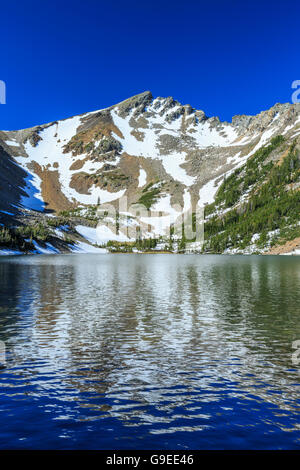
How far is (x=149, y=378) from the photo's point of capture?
54.0 ft

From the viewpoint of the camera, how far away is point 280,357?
1975 centimetres

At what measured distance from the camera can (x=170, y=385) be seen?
15.5 meters

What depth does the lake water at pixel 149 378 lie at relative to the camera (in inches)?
444

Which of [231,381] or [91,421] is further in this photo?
[231,381]

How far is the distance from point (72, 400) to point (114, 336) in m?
10.7

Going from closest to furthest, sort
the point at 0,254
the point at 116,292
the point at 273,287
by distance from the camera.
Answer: the point at 116,292, the point at 273,287, the point at 0,254

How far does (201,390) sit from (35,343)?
12492 millimetres

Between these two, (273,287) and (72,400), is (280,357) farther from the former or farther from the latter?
(273,287)

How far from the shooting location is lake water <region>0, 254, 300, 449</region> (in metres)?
11.3

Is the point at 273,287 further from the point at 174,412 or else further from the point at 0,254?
the point at 0,254
